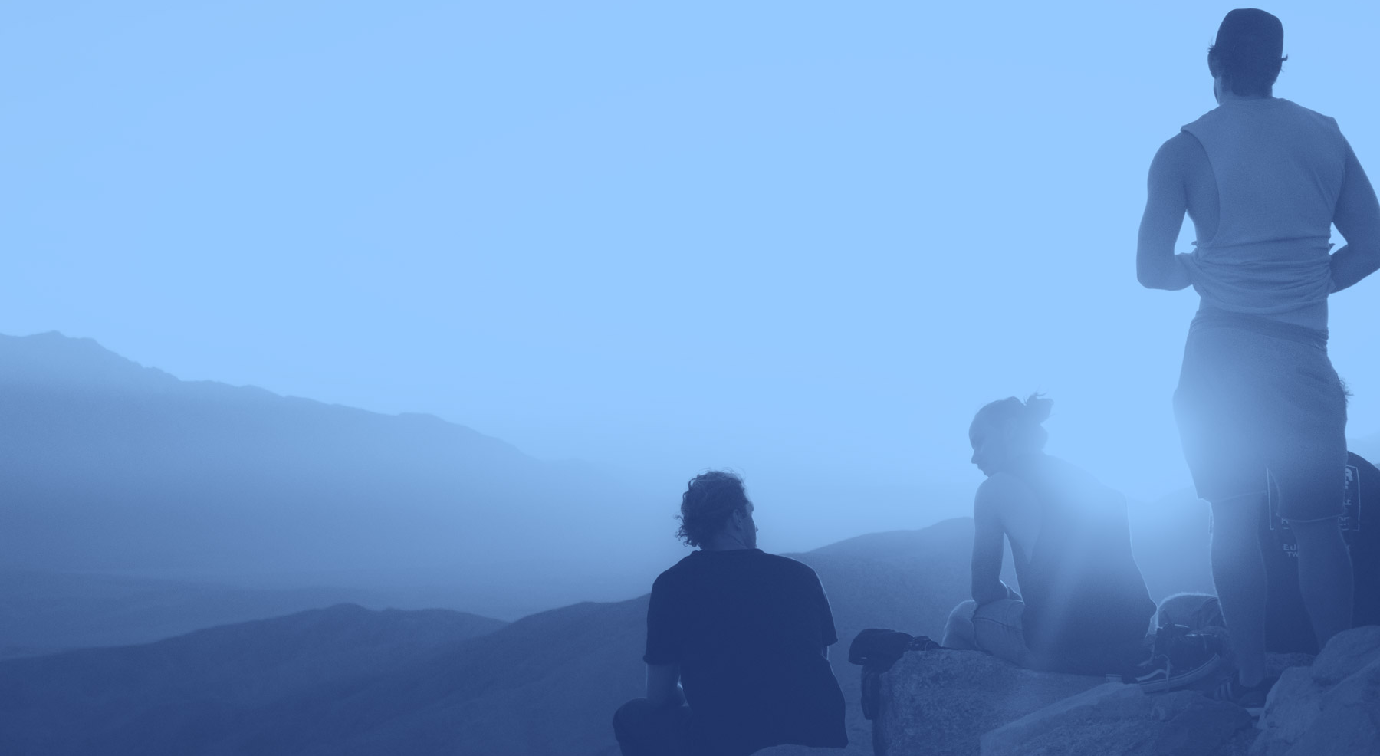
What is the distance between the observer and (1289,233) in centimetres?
274

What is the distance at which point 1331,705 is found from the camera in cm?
239

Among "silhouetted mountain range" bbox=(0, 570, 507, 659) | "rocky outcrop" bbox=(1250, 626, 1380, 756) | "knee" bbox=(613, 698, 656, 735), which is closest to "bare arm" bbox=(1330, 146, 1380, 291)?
"rocky outcrop" bbox=(1250, 626, 1380, 756)

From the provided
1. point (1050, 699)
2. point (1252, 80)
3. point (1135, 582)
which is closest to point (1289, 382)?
point (1252, 80)

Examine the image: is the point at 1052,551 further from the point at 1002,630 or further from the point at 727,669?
the point at 727,669

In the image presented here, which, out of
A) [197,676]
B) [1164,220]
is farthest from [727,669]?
[197,676]

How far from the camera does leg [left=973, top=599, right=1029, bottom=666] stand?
3.94 meters

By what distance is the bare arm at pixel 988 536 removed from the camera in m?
3.89

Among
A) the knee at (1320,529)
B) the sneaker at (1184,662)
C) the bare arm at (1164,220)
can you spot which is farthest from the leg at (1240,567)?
the bare arm at (1164,220)

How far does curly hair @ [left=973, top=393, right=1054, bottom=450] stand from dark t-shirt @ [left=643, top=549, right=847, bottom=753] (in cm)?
113

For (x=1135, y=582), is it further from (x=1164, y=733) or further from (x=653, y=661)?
(x=653, y=661)

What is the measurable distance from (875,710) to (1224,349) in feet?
6.96

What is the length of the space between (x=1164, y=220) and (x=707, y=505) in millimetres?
1706

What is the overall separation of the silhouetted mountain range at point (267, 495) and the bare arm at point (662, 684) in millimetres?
28223

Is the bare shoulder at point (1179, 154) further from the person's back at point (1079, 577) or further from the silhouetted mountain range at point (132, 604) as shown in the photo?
the silhouetted mountain range at point (132, 604)
